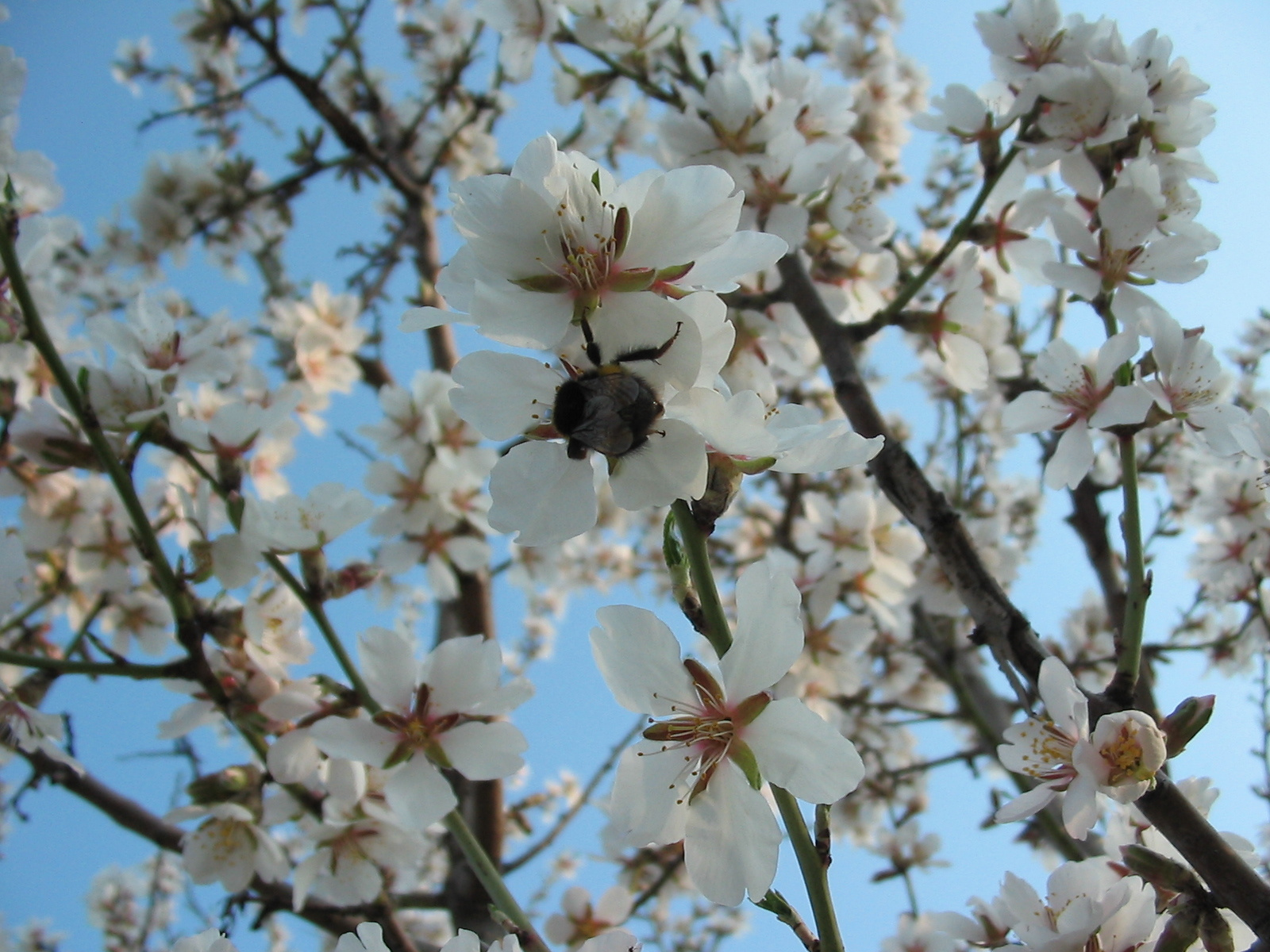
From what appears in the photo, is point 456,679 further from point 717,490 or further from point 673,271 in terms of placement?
point 673,271

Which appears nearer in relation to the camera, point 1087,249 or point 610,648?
point 610,648

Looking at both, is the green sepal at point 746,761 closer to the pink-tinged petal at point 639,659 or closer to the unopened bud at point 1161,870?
the pink-tinged petal at point 639,659

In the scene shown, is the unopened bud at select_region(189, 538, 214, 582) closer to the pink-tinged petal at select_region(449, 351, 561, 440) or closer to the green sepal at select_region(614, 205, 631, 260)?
the pink-tinged petal at select_region(449, 351, 561, 440)

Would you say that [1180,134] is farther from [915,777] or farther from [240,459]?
[915,777]

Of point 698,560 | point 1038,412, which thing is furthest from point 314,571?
point 1038,412

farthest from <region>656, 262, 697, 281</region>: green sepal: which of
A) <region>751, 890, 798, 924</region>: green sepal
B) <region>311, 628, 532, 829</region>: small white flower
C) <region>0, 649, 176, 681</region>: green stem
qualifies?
<region>0, 649, 176, 681</region>: green stem

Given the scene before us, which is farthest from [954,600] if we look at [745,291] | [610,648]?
[610,648]
